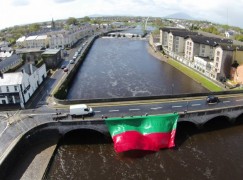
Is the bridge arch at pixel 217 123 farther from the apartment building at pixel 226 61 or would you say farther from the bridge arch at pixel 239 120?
the apartment building at pixel 226 61

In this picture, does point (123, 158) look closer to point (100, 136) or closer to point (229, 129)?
point (100, 136)

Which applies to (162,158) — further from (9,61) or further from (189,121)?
(9,61)

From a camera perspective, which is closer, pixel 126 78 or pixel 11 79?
pixel 11 79

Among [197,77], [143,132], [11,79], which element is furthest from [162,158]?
[197,77]

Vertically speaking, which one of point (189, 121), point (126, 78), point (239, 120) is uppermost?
point (189, 121)

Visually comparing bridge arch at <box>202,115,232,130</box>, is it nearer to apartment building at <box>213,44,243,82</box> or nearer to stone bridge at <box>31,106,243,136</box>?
stone bridge at <box>31,106,243,136</box>

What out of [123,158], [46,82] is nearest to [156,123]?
[123,158]

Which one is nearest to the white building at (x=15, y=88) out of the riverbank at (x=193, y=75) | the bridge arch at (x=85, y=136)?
the bridge arch at (x=85, y=136)
